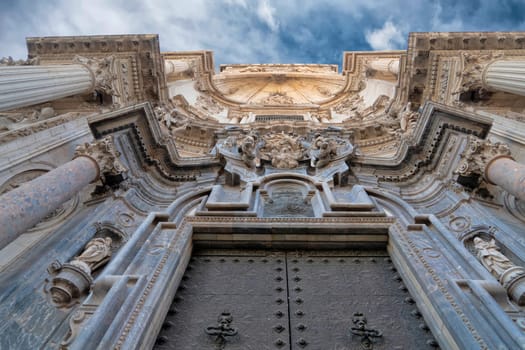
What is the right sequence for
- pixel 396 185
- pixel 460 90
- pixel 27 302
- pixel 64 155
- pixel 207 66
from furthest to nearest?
pixel 207 66 < pixel 460 90 < pixel 396 185 < pixel 64 155 < pixel 27 302

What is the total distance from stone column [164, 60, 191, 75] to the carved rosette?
59.8 ft

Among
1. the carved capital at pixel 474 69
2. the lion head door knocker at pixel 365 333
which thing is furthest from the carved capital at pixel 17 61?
the carved capital at pixel 474 69

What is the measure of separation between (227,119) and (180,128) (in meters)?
9.25

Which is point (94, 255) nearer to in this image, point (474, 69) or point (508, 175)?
point (508, 175)

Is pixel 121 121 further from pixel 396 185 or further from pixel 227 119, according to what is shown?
pixel 227 119

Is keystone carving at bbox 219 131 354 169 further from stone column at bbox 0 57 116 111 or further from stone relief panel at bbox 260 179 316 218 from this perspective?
stone column at bbox 0 57 116 111

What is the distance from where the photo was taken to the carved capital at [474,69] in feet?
43.8

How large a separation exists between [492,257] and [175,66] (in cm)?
2281

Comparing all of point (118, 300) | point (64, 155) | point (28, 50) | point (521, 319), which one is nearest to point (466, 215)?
point (521, 319)

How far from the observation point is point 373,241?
6844 mm

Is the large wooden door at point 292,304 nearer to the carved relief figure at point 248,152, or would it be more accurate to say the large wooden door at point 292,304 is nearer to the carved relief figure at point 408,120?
the carved relief figure at point 248,152

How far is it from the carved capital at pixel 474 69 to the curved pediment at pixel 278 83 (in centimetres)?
1780

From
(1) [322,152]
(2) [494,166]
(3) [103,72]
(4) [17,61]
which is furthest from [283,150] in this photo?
(4) [17,61]

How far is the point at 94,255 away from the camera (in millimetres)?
6059
